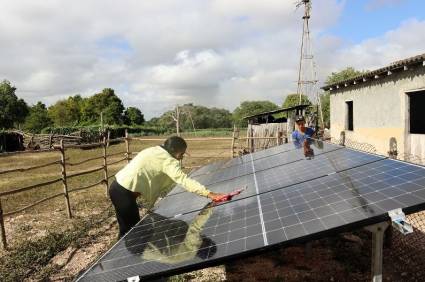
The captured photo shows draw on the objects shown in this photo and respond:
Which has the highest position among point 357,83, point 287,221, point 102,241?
point 357,83

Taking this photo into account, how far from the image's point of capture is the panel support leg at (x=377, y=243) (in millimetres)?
2648

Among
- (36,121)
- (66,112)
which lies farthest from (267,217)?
(66,112)

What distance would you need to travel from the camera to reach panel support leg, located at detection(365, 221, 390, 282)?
8.69 ft

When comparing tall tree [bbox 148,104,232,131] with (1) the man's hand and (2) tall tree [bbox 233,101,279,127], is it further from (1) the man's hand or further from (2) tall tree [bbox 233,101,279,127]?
A: (1) the man's hand

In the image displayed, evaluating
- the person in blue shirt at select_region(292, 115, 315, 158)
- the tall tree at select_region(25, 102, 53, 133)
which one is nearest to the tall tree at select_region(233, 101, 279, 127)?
the tall tree at select_region(25, 102, 53, 133)

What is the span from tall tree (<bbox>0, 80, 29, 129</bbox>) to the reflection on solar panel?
47.8 m

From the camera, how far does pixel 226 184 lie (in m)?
5.25

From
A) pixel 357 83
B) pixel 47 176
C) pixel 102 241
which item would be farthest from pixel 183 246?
pixel 47 176

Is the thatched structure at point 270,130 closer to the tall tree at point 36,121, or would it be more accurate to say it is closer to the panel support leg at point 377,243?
the panel support leg at point 377,243

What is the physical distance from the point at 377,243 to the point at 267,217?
0.81 m

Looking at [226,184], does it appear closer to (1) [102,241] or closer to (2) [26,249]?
(1) [102,241]

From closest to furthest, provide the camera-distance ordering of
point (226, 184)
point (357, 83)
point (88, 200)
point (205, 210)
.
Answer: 1. point (205, 210)
2. point (226, 184)
3. point (88, 200)
4. point (357, 83)

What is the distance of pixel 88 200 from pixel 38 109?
65452mm

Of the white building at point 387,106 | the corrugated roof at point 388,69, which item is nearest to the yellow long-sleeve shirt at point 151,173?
the white building at point 387,106
